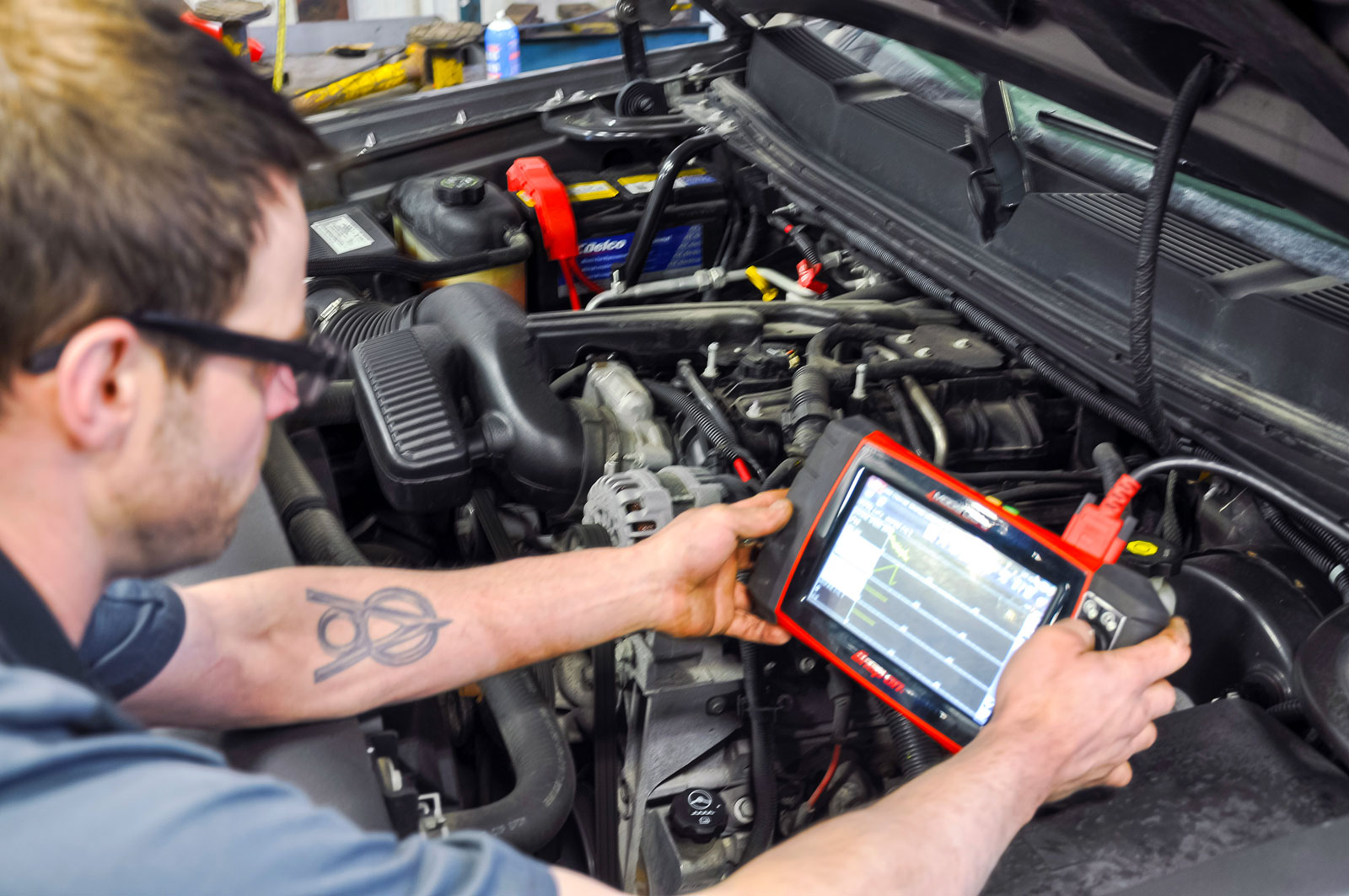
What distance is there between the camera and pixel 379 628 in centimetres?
107

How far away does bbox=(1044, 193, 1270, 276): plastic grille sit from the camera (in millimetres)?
1301

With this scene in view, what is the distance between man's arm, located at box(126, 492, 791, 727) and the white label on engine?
919mm

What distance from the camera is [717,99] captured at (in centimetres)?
207

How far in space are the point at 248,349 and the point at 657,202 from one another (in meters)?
1.32

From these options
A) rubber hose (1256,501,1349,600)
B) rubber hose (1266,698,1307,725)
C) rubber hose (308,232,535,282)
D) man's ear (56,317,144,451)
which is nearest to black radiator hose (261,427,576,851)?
man's ear (56,317,144,451)

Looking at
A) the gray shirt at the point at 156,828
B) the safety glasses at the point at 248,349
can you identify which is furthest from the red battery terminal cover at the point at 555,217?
the gray shirt at the point at 156,828

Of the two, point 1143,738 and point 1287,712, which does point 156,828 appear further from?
point 1287,712

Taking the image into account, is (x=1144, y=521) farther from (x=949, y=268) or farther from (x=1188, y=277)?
(x=949, y=268)

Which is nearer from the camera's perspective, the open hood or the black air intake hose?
the open hood

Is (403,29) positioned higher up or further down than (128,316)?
further down

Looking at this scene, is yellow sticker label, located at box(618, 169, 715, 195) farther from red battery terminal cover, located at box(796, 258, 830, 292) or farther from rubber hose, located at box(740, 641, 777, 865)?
rubber hose, located at box(740, 641, 777, 865)

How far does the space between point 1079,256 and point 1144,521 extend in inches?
13.8

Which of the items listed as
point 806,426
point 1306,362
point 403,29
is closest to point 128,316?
point 806,426

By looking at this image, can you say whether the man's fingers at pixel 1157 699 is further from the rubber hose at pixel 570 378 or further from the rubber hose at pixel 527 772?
the rubber hose at pixel 570 378
